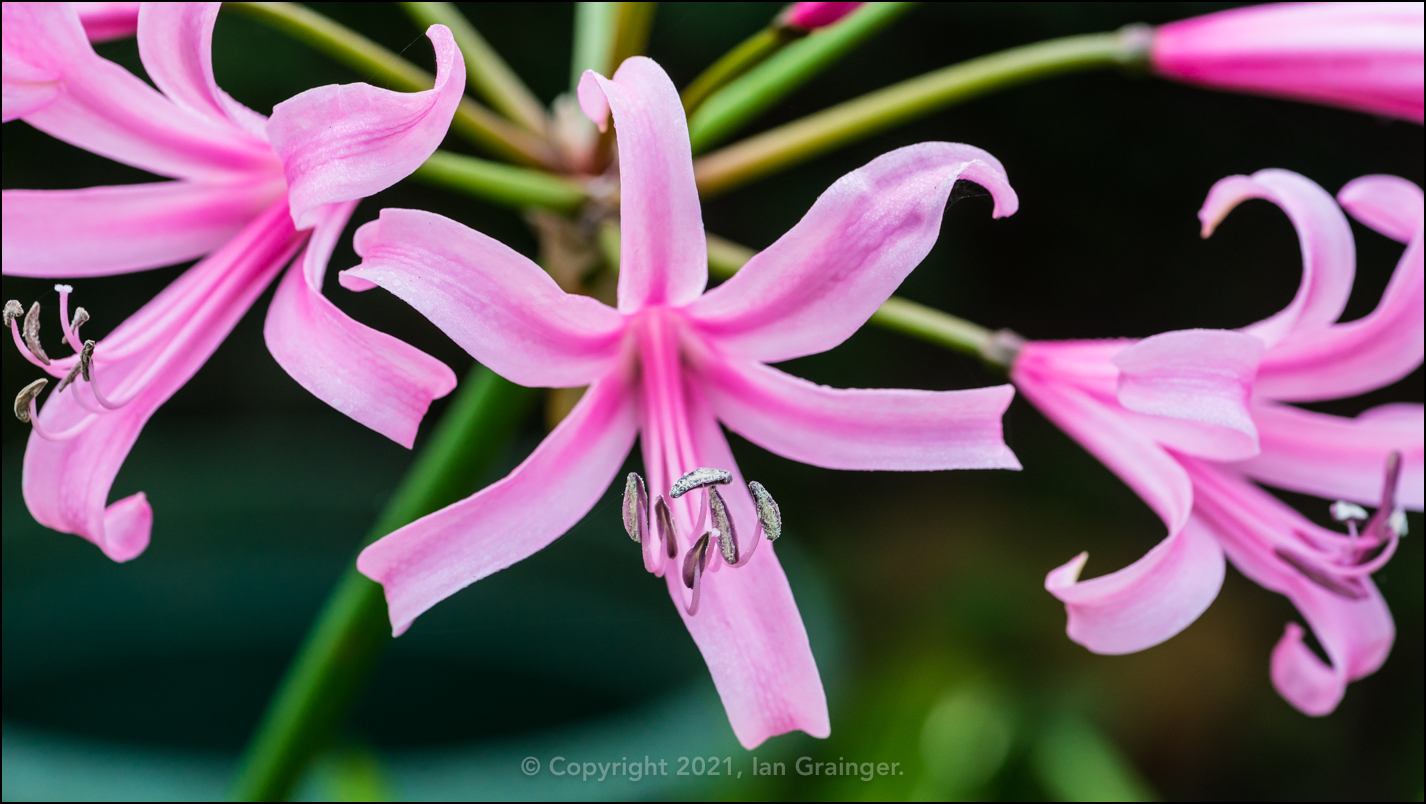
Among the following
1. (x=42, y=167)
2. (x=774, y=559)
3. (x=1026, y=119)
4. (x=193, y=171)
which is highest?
(x=42, y=167)

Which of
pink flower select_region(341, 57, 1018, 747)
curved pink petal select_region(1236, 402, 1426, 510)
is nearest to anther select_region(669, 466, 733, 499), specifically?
pink flower select_region(341, 57, 1018, 747)

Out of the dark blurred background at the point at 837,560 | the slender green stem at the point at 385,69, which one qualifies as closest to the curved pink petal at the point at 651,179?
the slender green stem at the point at 385,69

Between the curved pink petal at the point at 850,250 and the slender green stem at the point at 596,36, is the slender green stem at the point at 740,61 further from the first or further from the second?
the curved pink petal at the point at 850,250

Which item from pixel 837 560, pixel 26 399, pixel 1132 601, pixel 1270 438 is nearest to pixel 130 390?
pixel 26 399

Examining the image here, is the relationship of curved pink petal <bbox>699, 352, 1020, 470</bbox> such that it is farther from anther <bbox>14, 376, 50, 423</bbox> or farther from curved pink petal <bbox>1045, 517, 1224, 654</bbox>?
anther <bbox>14, 376, 50, 423</bbox>

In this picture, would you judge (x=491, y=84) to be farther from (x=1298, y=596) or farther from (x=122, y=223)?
(x=1298, y=596)

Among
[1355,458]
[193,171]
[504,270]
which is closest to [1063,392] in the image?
[1355,458]

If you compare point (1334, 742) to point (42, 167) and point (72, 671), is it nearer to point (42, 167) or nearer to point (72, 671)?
point (72, 671)
